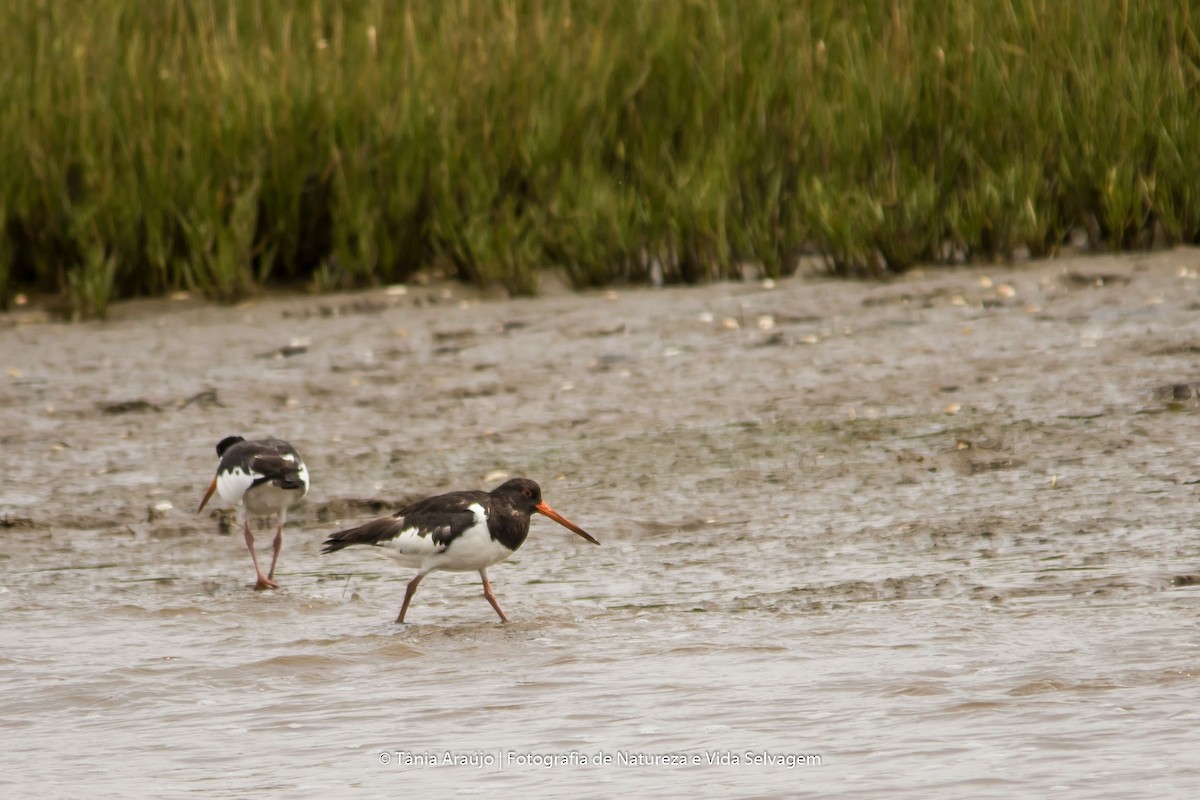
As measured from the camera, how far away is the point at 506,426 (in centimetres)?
873

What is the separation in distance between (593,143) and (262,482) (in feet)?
17.4

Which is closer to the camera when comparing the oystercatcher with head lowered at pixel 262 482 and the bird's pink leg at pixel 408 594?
the bird's pink leg at pixel 408 594

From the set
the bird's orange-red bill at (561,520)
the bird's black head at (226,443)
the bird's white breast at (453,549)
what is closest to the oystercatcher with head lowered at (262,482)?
the bird's black head at (226,443)

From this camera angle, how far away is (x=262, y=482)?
6984mm

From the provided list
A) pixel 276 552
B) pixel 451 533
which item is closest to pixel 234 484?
pixel 276 552

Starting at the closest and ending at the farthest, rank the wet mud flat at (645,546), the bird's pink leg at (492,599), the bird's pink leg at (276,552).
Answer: the wet mud flat at (645,546) < the bird's pink leg at (492,599) < the bird's pink leg at (276,552)

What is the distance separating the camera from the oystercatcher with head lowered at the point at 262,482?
274 inches

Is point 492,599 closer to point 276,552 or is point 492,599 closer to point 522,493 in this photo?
point 522,493

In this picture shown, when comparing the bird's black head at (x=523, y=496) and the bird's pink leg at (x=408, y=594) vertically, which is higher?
the bird's black head at (x=523, y=496)

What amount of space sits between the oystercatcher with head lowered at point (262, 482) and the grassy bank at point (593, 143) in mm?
4228

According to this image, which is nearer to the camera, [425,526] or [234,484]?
[425,526]

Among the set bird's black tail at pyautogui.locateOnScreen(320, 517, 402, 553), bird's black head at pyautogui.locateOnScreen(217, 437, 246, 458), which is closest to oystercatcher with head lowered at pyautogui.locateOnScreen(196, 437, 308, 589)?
bird's black head at pyautogui.locateOnScreen(217, 437, 246, 458)

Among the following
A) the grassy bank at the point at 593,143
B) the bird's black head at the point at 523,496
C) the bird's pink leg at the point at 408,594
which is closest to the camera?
the bird's pink leg at the point at 408,594

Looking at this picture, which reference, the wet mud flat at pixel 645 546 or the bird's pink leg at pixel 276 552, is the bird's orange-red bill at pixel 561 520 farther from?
the bird's pink leg at pixel 276 552
